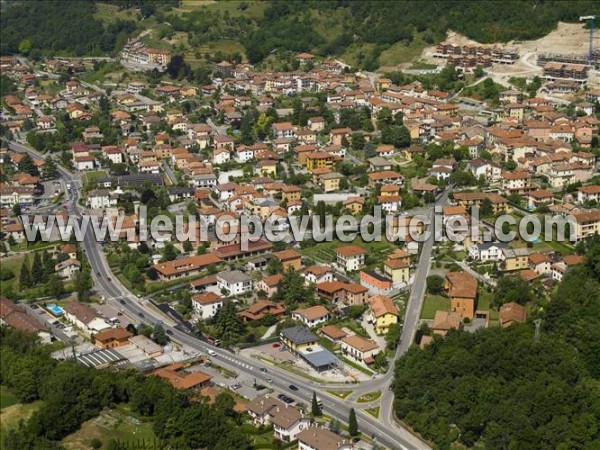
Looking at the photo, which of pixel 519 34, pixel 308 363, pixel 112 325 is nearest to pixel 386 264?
pixel 308 363

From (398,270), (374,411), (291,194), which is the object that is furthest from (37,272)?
(374,411)

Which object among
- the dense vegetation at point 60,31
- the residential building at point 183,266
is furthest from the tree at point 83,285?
the dense vegetation at point 60,31

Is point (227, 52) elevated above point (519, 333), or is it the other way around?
point (227, 52)

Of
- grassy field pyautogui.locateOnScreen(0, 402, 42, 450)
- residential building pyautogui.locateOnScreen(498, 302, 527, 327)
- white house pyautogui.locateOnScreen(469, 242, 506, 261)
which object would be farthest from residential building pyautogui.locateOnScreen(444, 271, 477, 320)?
grassy field pyautogui.locateOnScreen(0, 402, 42, 450)

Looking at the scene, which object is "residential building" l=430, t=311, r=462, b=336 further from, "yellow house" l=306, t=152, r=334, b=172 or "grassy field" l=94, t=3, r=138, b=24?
"grassy field" l=94, t=3, r=138, b=24

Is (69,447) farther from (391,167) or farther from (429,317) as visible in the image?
(391,167)

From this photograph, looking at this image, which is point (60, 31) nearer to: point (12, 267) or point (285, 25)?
point (285, 25)

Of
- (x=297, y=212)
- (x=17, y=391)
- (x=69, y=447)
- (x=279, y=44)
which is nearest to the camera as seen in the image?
(x=69, y=447)
